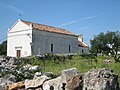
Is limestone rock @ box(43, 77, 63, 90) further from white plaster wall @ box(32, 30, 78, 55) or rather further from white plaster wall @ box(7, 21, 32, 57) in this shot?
white plaster wall @ box(32, 30, 78, 55)

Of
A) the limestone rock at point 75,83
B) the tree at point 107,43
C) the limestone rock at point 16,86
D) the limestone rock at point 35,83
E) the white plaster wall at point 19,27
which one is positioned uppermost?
the white plaster wall at point 19,27

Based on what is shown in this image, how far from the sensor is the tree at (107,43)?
1875 inches

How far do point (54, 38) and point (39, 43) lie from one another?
459cm

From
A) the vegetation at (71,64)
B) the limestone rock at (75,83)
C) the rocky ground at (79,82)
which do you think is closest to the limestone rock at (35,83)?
the rocky ground at (79,82)

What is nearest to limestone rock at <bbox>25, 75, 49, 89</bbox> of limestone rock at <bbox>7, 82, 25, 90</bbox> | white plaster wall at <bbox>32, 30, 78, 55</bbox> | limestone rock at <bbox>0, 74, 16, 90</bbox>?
limestone rock at <bbox>7, 82, 25, 90</bbox>

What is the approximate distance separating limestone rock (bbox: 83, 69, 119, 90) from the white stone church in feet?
128

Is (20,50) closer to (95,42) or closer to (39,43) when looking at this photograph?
(39,43)

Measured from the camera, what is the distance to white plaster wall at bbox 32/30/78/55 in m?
47.0

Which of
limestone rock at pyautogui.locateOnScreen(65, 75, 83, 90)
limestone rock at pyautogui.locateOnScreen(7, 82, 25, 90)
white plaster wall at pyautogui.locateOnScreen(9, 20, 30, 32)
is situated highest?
white plaster wall at pyautogui.locateOnScreen(9, 20, 30, 32)

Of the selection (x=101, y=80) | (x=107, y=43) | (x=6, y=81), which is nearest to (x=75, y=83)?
(x=101, y=80)

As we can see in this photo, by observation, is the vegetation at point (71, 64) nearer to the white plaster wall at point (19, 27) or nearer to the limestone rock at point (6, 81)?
the limestone rock at point (6, 81)

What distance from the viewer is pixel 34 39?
46.7 m

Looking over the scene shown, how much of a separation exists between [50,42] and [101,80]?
44.1 metres

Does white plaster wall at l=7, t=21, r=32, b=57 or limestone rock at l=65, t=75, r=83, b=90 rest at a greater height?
white plaster wall at l=7, t=21, r=32, b=57
